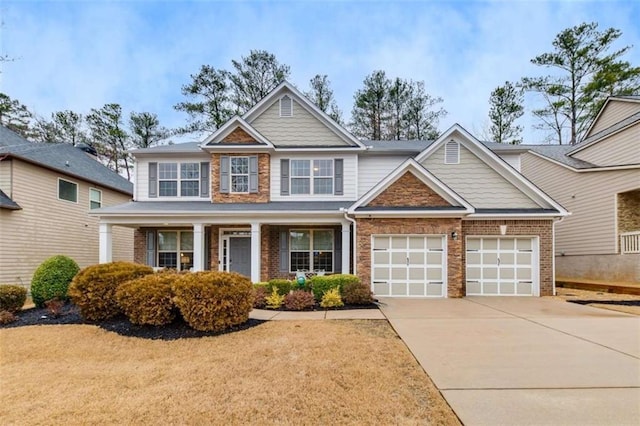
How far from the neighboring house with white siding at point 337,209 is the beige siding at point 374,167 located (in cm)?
5

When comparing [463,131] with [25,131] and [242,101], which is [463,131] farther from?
[25,131]

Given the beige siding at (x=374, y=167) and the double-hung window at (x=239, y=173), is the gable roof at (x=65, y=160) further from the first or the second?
the beige siding at (x=374, y=167)

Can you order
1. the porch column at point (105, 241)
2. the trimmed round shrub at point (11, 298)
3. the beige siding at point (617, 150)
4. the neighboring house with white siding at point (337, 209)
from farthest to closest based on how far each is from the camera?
the beige siding at point (617, 150)
the porch column at point (105, 241)
the neighboring house with white siding at point (337, 209)
the trimmed round shrub at point (11, 298)

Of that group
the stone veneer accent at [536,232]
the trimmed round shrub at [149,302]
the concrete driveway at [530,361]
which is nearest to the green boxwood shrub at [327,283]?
the concrete driveway at [530,361]

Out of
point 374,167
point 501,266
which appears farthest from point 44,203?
point 501,266

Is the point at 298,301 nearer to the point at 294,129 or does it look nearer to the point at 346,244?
the point at 346,244

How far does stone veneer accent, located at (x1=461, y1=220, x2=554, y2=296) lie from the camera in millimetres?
11953

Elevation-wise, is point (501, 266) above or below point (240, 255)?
below

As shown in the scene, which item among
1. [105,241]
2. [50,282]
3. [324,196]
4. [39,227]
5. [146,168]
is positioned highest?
[146,168]

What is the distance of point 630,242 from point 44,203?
24.2 meters

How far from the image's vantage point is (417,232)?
11.4 metres

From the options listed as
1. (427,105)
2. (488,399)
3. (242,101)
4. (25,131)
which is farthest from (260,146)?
(25,131)

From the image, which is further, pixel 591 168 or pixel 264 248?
pixel 591 168

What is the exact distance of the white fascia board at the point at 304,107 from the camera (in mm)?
14398
